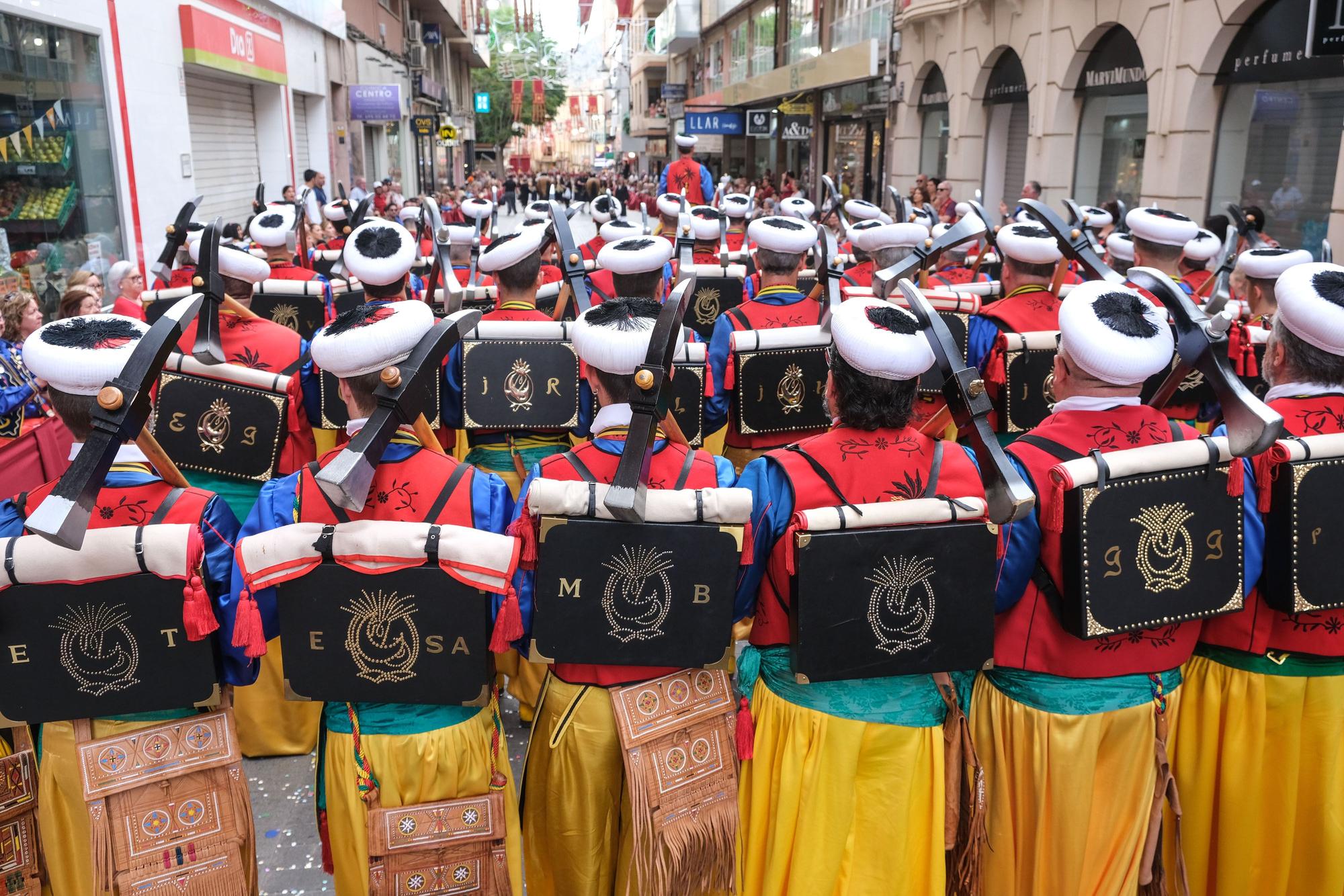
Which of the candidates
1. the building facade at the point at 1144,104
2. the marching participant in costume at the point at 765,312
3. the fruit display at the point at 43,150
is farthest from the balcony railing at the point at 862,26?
the marching participant in costume at the point at 765,312

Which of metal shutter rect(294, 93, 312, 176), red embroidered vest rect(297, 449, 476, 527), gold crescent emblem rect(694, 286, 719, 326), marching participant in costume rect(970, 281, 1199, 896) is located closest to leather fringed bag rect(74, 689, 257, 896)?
red embroidered vest rect(297, 449, 476, 527)

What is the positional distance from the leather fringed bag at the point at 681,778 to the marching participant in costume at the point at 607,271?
11.5 feet

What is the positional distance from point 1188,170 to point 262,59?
1229 centimetres

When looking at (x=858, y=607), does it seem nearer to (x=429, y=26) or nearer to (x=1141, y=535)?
(x=1141, y=535)

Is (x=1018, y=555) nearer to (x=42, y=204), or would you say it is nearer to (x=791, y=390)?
(x=791, y=390)

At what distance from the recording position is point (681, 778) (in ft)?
8.28

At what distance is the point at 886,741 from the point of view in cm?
261

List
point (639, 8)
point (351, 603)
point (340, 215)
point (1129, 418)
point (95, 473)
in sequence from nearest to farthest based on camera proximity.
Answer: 1. point (95, 473)
2. point (351, 603)
3. point (1129, 418)
4. point (340, 215)
5. point (639, 8)

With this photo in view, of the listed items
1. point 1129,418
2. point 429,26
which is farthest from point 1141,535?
point 429,26

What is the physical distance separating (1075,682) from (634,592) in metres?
1.21

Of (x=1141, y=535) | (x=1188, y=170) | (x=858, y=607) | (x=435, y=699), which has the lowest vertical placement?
(x=435, y=699)

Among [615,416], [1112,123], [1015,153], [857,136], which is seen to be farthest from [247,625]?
[857,136]

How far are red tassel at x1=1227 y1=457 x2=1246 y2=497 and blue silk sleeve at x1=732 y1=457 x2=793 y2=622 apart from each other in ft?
3.52

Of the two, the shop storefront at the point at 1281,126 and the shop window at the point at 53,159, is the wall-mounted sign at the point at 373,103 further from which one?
the shop storefront at the point at 1281,126
